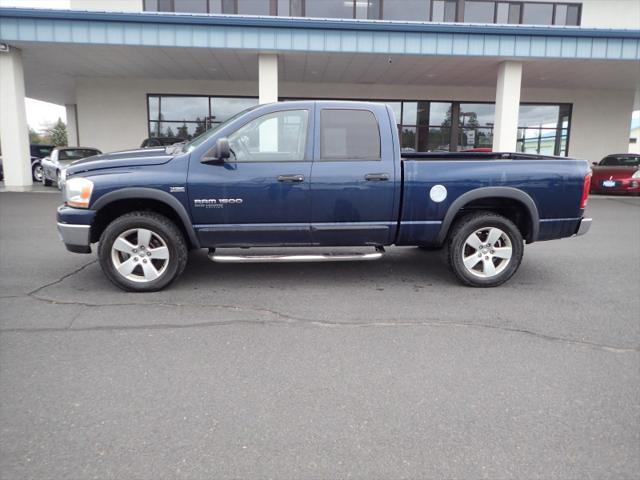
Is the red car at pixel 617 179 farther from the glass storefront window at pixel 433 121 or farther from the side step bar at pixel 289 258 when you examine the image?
the side step bar at pixel 289 258

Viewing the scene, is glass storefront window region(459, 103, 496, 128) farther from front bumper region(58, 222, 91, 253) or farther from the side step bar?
front bumper region(58, 222, 91, 253)

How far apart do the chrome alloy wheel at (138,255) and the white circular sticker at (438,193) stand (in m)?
2.92

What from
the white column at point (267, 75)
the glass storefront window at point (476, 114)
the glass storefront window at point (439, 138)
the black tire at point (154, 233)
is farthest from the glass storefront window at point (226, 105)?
the black tire at point (154, 233)

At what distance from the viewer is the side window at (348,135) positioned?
17.3ft

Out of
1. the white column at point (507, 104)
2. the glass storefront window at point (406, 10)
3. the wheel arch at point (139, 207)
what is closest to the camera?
the wheel arch at point (139, 207)

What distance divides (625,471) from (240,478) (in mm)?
1933

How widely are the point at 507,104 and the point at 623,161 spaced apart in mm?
5708

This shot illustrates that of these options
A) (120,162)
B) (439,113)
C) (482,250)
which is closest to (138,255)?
(120,162)

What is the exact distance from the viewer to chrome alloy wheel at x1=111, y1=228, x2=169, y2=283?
5078 millimetres

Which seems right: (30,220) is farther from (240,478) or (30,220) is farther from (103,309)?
(240,478)

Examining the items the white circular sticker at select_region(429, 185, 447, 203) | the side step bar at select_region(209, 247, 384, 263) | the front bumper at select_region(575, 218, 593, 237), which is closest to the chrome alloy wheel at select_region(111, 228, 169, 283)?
the side step bar at select_region(209, 247, 384, 263)

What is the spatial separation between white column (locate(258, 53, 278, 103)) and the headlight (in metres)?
9.87

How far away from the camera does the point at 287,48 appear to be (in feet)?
44.0

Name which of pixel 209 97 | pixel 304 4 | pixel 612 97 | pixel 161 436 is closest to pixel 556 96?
pixel 612 97
